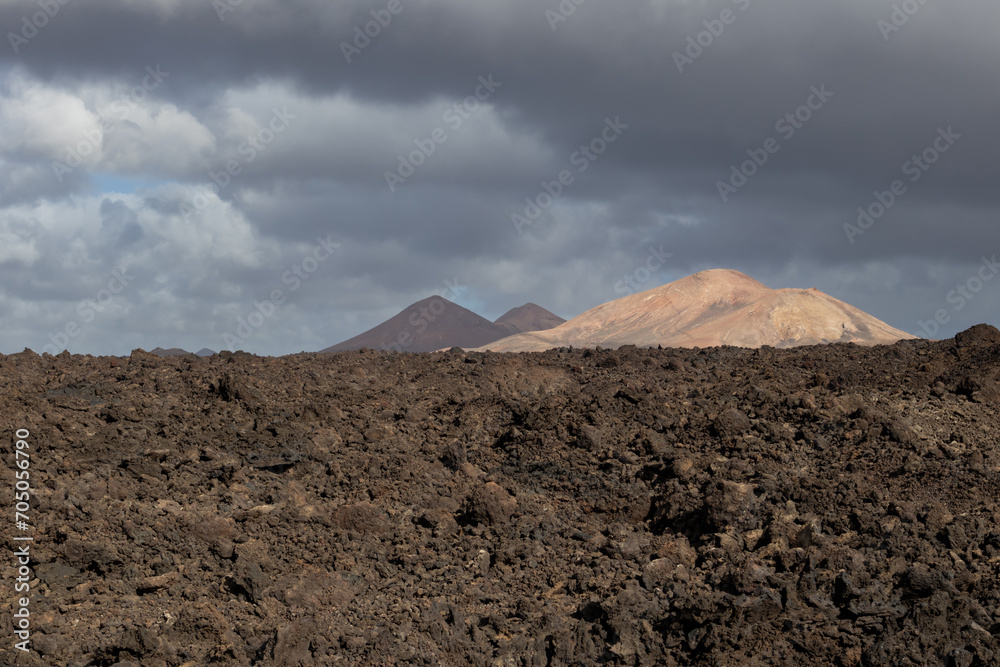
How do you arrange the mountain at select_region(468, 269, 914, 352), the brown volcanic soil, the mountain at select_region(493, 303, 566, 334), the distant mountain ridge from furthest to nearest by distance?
the mountain at select_region(493, 303, 566, 334)
the distant mountain ridge
the mountain at select_region(468, 269, 914, 352)
the brown volcanic soil

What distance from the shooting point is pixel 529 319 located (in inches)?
4624

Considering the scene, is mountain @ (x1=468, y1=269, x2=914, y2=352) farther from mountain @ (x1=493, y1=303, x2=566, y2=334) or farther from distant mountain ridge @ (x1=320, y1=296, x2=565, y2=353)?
mountain @ (x1=493, y1=303, x2=566, y2=334)

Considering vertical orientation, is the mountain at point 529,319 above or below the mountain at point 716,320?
above

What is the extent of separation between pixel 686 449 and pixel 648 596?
366cm

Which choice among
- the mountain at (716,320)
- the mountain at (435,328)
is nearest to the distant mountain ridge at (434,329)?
the mountain at (435,328)

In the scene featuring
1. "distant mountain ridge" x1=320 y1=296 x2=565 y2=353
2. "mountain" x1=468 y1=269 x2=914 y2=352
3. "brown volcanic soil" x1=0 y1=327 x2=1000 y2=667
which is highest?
"distant mountain ridge" x1=320 y1=296 x2=565 y2=353

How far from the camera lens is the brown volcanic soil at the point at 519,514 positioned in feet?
31.9

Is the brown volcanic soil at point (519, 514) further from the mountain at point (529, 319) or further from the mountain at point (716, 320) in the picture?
the mountain at point (529, 319)

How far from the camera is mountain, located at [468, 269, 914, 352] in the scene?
6362cm

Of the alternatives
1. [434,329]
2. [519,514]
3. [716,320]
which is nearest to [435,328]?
[434,329]

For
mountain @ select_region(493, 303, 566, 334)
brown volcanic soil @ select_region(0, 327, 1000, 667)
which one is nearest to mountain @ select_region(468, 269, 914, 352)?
mountain @ select_region(493, 303, 566, 334)

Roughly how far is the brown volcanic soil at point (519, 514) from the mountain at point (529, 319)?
9564 cm

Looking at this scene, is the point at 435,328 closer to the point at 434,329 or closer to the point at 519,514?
the point at 434,329

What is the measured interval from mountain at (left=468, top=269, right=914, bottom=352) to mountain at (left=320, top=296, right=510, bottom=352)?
1892cm
